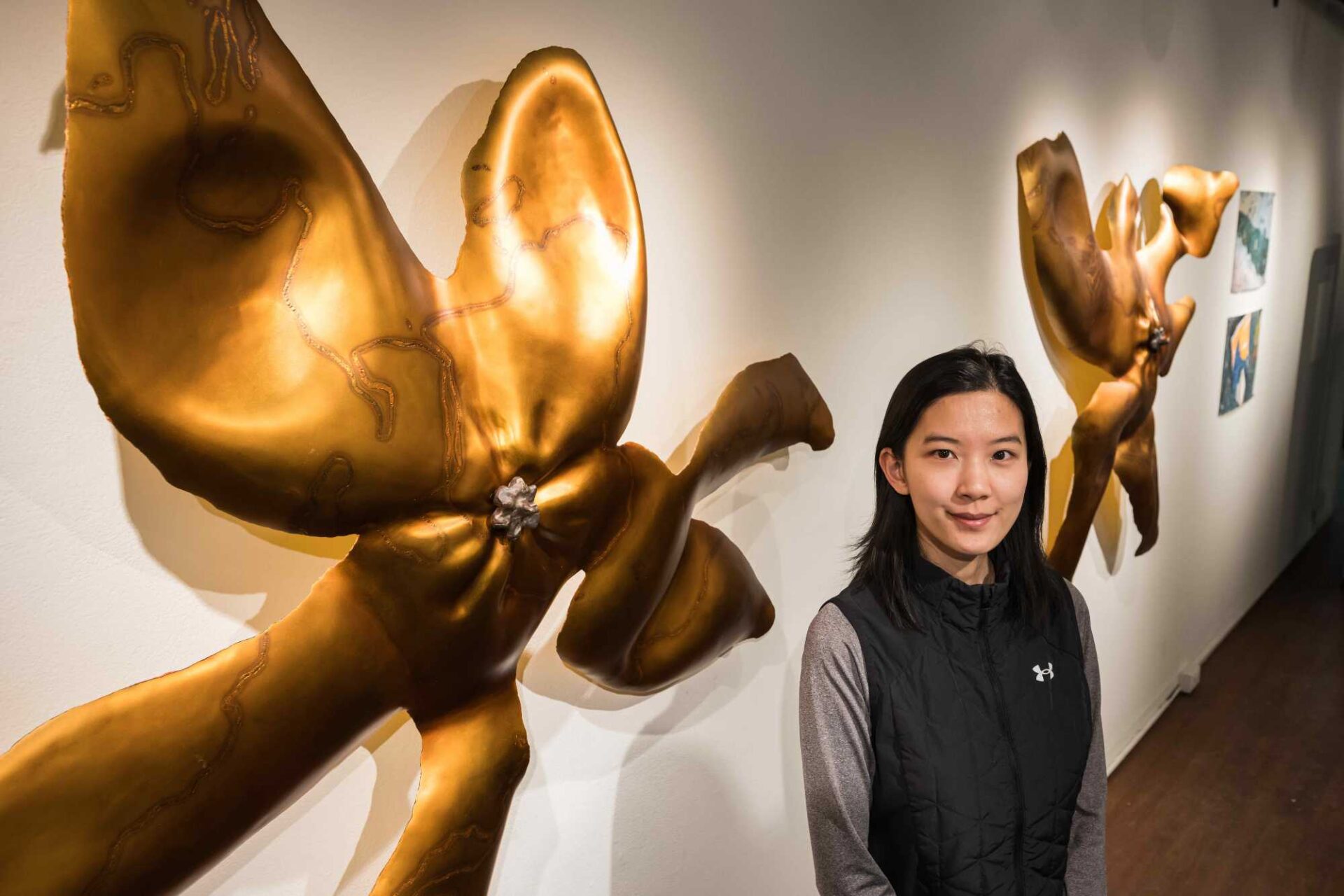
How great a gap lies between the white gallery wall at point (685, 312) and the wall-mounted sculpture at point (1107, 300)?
8 cm

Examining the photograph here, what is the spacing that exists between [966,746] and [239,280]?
974 millimetres

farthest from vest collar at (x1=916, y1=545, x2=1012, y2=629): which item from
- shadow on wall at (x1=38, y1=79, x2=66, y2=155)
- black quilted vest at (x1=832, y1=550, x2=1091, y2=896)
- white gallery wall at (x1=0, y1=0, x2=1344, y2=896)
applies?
shadow on wall at (x1=38, y1=79, x2=66, y2=155)

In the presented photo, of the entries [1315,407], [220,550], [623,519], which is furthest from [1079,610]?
[1315,407]

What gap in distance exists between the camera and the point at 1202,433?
11.8 feet

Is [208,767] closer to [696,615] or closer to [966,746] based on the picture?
[696,615]

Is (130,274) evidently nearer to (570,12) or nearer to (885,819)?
(570,12)

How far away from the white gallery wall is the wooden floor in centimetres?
33

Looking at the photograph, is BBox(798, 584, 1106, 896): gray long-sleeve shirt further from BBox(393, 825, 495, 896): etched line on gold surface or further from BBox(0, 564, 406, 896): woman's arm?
BBox(0, 564, 406, 896): woman's arm

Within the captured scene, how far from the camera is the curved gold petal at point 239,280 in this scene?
74cm

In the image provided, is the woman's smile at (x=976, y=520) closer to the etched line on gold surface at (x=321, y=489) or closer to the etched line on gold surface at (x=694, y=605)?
the etched line on gold surface at (x=694, y=605)

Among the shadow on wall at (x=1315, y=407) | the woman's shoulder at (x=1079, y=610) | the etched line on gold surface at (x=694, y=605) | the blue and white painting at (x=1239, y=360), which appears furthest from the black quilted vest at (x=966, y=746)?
the shadow on wall at (x=1315, y=407)

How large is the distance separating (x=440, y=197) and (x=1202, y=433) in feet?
11.0

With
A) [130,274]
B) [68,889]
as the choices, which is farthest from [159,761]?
[130,274]

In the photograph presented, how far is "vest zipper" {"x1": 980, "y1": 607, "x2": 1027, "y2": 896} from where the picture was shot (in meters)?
1.20
